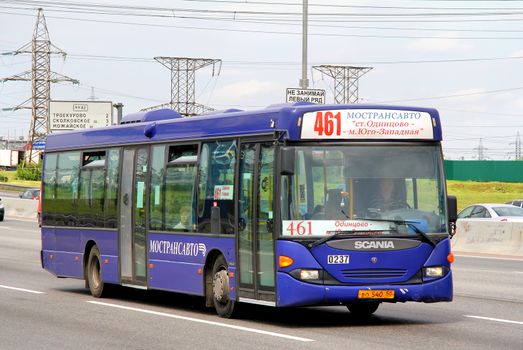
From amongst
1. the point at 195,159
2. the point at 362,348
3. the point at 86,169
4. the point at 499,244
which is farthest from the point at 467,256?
the point at 362,348

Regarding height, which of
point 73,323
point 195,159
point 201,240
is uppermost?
point 195,159

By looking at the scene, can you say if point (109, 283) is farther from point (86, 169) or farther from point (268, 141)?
point (268, 141)

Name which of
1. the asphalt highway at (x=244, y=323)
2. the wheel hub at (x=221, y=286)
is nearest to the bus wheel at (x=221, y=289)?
the wheel hub at (x=221, y=286)

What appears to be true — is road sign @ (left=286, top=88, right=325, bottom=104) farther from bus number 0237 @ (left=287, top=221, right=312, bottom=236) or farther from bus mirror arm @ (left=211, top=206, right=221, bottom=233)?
bus number 0237 @ (left=287, top=221, right=312, bottom=236)

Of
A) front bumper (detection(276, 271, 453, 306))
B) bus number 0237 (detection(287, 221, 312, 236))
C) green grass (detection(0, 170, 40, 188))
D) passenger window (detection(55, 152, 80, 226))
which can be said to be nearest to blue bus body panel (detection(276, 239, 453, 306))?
front bumper (detection(276, 271, 453, 306))

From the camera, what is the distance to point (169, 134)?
1678 cm

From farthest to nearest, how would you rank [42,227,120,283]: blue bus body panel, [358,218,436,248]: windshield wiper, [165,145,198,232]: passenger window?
[42,227,120,283]: blue bus body panel, [165,145,198,232]: passenger window, [358,218,436,248]: windshield wiper

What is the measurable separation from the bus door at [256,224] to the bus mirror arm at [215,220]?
0.64 m

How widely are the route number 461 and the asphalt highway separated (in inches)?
87.7

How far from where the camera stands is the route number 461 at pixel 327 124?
13688mm

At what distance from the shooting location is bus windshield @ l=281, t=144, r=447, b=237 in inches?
531

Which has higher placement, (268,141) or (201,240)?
(268,141)

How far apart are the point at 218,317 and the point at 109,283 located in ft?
13.9

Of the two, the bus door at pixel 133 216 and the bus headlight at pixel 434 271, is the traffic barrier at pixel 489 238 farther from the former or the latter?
the bus headlight at pixel 434 271
